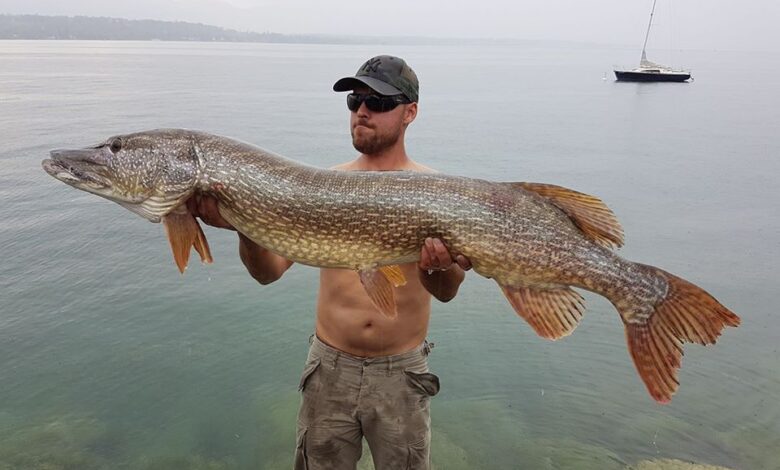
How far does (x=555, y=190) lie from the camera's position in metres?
2.95

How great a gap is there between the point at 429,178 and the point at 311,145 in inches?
603

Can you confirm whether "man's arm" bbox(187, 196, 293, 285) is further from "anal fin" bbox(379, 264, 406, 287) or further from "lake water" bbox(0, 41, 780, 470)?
"lake water" bbox(0, 41, 780, 470)

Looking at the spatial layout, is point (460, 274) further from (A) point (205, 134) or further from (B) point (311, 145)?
(B) point (311, 145)

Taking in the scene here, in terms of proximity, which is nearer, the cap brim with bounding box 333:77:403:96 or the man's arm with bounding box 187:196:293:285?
the man's arm with bounding box 187:196:293:285

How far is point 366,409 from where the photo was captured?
3213 mm

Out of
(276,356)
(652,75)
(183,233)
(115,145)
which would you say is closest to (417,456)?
(183,233)

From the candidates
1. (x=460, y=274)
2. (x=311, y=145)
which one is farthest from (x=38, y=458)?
(x=311, y=145)

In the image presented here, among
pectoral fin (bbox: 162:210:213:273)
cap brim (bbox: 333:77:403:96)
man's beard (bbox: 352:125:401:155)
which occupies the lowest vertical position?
pectoral fin (bbox: 162:210:213:273)

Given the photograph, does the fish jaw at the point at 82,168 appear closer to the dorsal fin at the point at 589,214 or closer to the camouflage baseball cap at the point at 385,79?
the camouflage baseball cap at the point at 385,79

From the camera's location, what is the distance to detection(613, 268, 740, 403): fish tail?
8.72 ft

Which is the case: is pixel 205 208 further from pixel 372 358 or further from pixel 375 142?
pixel 372 358

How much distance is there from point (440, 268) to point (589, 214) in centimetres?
80

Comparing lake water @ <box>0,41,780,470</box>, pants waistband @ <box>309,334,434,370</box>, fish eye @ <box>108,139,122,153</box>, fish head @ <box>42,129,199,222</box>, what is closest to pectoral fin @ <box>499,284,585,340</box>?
pants waistband @ <box>309,334,434,370</box>

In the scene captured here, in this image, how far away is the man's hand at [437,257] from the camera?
2.86 metres
